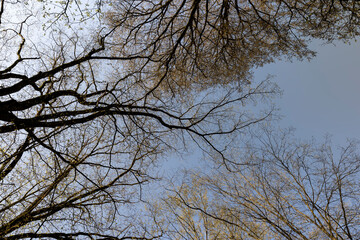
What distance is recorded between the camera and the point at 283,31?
4.44 meters

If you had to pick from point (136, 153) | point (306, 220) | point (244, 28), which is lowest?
point (306, 220)

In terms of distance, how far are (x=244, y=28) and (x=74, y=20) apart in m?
3.67

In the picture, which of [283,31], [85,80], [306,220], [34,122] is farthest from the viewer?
[85,80]

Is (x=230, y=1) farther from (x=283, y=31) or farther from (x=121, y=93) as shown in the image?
(x=121, y=93)

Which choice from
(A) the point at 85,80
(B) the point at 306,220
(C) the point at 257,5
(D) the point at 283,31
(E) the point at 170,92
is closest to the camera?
A: (B) the point at 306,220

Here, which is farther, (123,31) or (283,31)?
(123,31)

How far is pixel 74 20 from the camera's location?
13.5 feet

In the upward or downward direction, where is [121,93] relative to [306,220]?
upward

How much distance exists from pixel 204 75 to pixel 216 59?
0.48 metres

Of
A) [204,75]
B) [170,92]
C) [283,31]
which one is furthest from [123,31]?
[283,31]

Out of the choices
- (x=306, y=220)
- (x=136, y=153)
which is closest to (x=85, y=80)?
(x=136, y=153)

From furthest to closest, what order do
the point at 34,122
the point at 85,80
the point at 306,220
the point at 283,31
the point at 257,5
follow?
the point at 85,80 < the point at 257,5 < the point at 283,31 < the point at 306,220 < the point at 34,122

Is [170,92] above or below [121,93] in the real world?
above

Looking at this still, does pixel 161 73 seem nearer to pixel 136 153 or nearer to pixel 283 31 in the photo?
pixel 136 153
